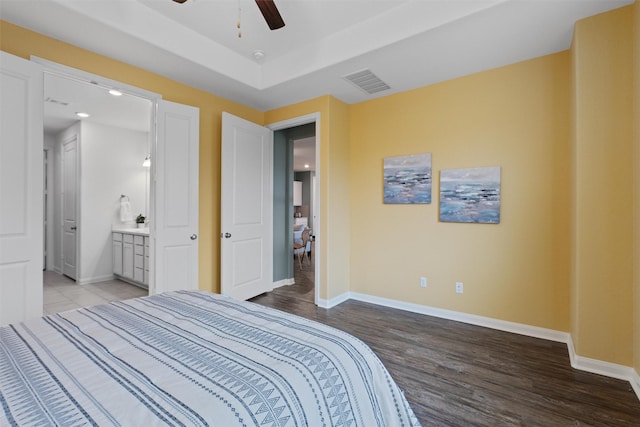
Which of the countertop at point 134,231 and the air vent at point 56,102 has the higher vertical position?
the air vent at point 56,102

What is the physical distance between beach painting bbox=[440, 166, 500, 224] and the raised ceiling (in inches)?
42.1

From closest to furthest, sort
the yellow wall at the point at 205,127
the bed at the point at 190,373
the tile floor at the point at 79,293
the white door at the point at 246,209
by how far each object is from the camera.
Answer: the bed at the point at 190,373, the yellow wall at the point at 205,127, the white door at the point at 246,209, the tile floor at the point at 79,293

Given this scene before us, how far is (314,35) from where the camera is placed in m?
2.87

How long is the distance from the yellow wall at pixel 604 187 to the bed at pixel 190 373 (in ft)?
6.42

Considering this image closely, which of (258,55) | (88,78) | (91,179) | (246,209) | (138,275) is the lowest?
(138,275)

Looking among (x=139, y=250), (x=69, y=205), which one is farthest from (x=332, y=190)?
(x=69, y=205)

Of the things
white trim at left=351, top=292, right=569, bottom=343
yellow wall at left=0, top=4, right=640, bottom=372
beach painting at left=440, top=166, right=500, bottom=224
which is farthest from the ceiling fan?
white trim at left=351, top=292, right=569, bottom=343

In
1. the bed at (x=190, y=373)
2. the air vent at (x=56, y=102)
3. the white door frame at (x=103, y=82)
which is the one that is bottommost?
the bed at (x=190, y=373)

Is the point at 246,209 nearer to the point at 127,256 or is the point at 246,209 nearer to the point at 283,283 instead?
the point at 283,283

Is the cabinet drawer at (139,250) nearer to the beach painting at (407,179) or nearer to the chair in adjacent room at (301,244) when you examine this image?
the chair in adjacent room at (301,244)

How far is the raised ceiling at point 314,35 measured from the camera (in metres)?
2.17

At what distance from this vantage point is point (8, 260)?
2098 millimetres

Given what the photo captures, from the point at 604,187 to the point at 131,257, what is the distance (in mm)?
5713

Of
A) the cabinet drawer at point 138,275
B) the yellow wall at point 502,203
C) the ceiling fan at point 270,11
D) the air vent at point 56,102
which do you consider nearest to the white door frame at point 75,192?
the air vent at point 56,102
